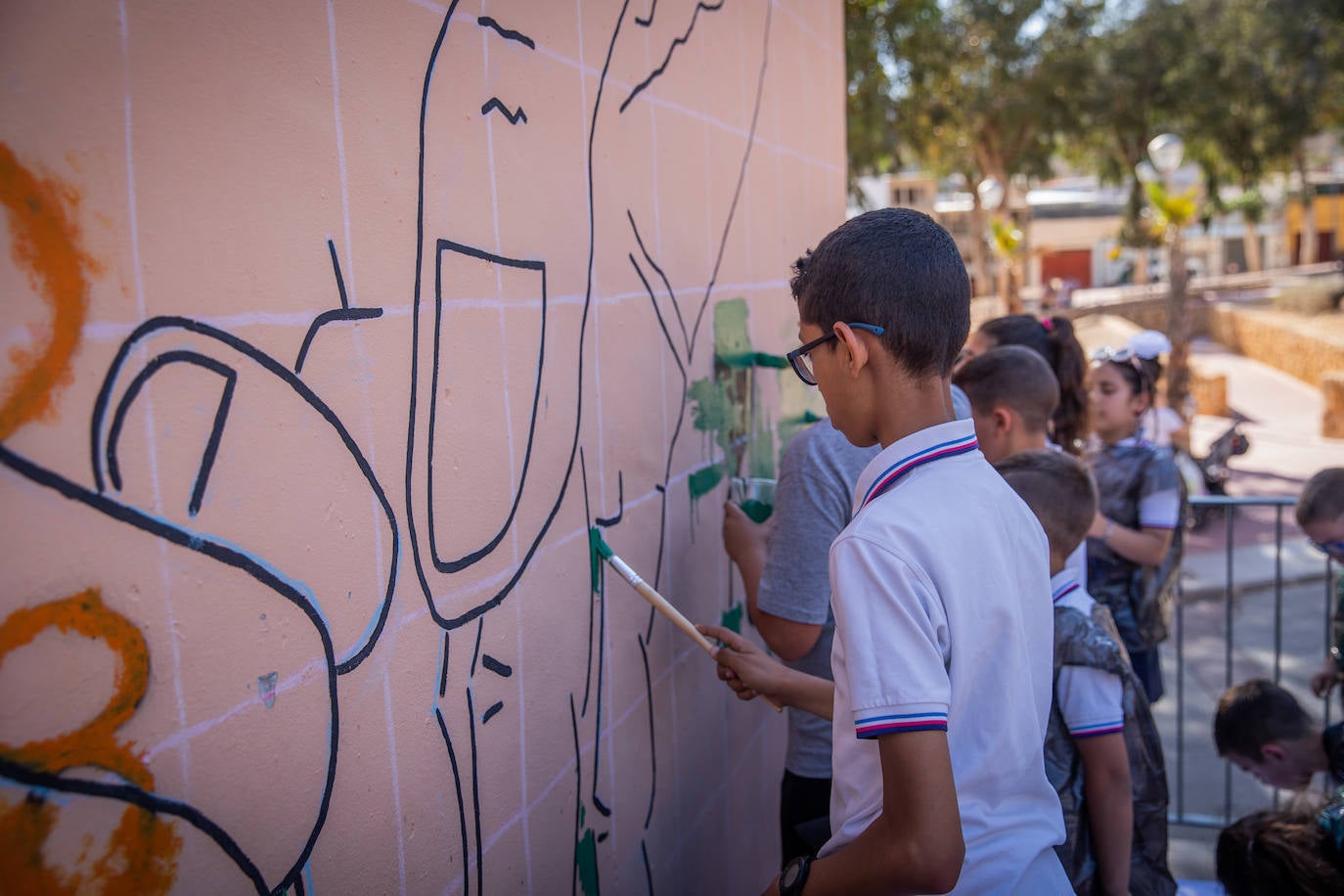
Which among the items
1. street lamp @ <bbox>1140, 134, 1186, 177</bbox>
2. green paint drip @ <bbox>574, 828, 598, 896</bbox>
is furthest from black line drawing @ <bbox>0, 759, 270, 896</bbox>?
street lamp @ <bbox>1140, 134, 1186, 177</bbox>

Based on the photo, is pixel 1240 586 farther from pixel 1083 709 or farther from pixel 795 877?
pixel 795 877

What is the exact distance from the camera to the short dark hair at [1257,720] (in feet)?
10.4

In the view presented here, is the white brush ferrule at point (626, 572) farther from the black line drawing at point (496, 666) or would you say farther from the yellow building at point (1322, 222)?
the yellow building at point (1322, 222)

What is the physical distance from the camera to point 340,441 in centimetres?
128

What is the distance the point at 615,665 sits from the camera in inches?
83.0

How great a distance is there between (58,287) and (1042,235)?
169 feet

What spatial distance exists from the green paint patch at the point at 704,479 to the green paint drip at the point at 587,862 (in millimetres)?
841

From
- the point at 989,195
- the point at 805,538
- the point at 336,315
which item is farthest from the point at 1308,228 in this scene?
the point at 336,315

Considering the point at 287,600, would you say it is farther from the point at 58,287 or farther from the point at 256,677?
the point at 58,287

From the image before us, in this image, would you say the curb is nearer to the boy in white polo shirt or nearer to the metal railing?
the metal railing

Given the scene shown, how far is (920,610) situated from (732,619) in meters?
1.56

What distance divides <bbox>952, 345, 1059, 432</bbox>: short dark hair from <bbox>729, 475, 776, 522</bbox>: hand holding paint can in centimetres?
62

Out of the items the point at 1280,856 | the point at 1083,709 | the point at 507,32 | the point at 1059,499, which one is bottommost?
the point at 1280,856

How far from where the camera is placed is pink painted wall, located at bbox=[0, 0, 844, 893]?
949 mm
